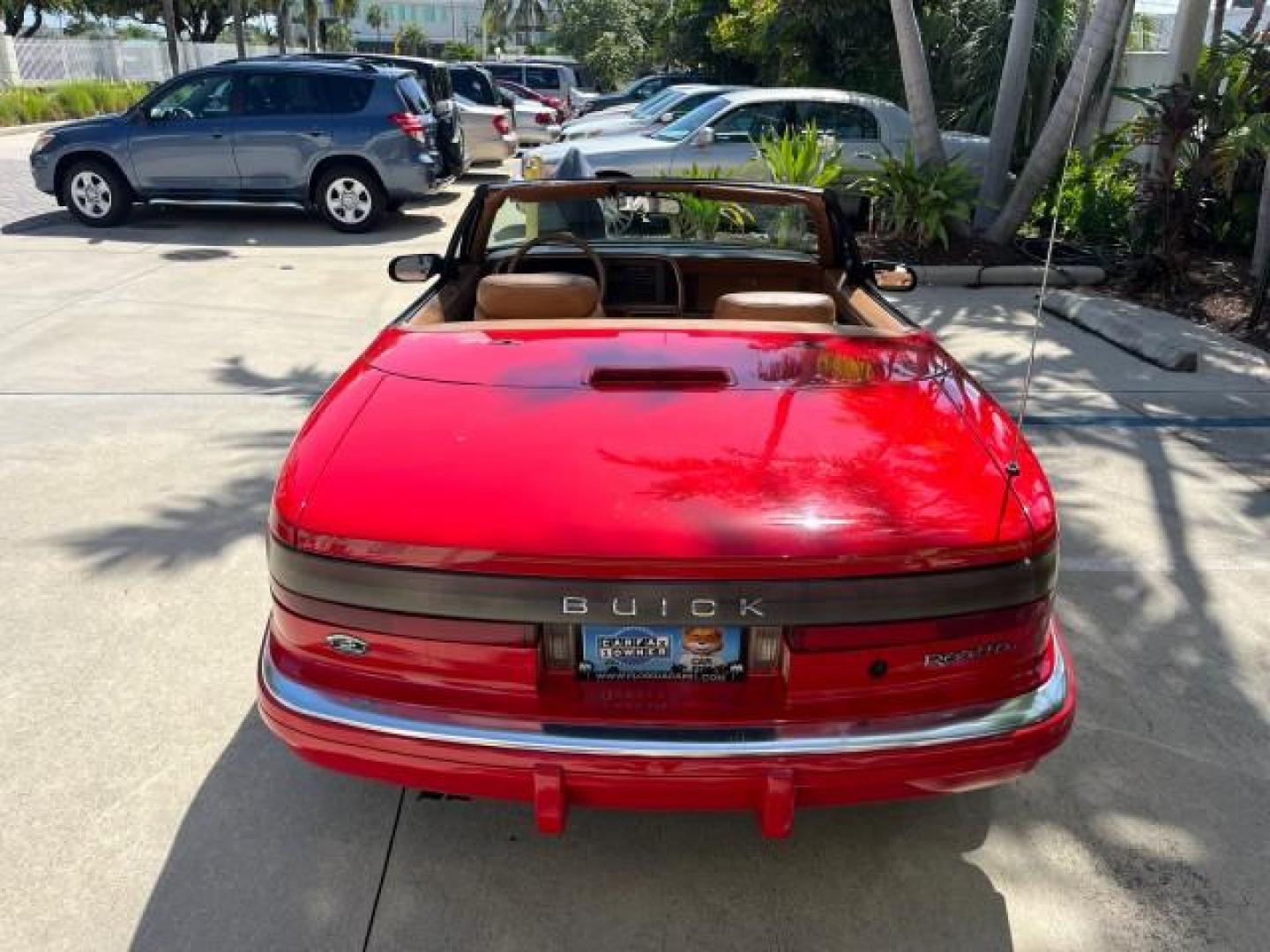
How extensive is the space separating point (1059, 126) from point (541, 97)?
17.3 meters

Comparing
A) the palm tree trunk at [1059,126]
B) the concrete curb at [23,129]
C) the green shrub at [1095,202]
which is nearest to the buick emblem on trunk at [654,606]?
the palm tree trunk at [1059,126]

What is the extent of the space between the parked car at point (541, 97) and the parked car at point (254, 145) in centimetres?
1190

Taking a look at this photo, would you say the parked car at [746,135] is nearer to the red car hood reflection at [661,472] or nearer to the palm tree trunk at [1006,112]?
the palm tree trunk at [1006,112]

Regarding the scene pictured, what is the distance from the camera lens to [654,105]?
47.3 ft

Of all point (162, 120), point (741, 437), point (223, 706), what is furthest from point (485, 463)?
point (162, 120)

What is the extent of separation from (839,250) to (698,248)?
1.88 feet

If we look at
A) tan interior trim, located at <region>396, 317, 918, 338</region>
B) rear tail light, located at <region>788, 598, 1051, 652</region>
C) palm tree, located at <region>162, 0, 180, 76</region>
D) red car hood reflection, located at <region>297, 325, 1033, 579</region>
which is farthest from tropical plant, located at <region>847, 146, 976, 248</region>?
palm tree, located at <region>162, 0, 180, 76</region>

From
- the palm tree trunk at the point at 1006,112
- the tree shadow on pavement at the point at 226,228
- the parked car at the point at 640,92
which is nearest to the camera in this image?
the palm tree trunk at the point at 1006,112

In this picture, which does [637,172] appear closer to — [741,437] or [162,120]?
[162,120]

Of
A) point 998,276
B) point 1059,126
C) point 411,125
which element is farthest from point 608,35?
point 998,276

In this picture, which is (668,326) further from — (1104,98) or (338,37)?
(338,37)

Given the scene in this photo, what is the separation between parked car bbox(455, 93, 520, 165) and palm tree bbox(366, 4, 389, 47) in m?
67.3

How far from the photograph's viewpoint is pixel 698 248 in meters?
4.16

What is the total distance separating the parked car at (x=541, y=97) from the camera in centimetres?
2309
